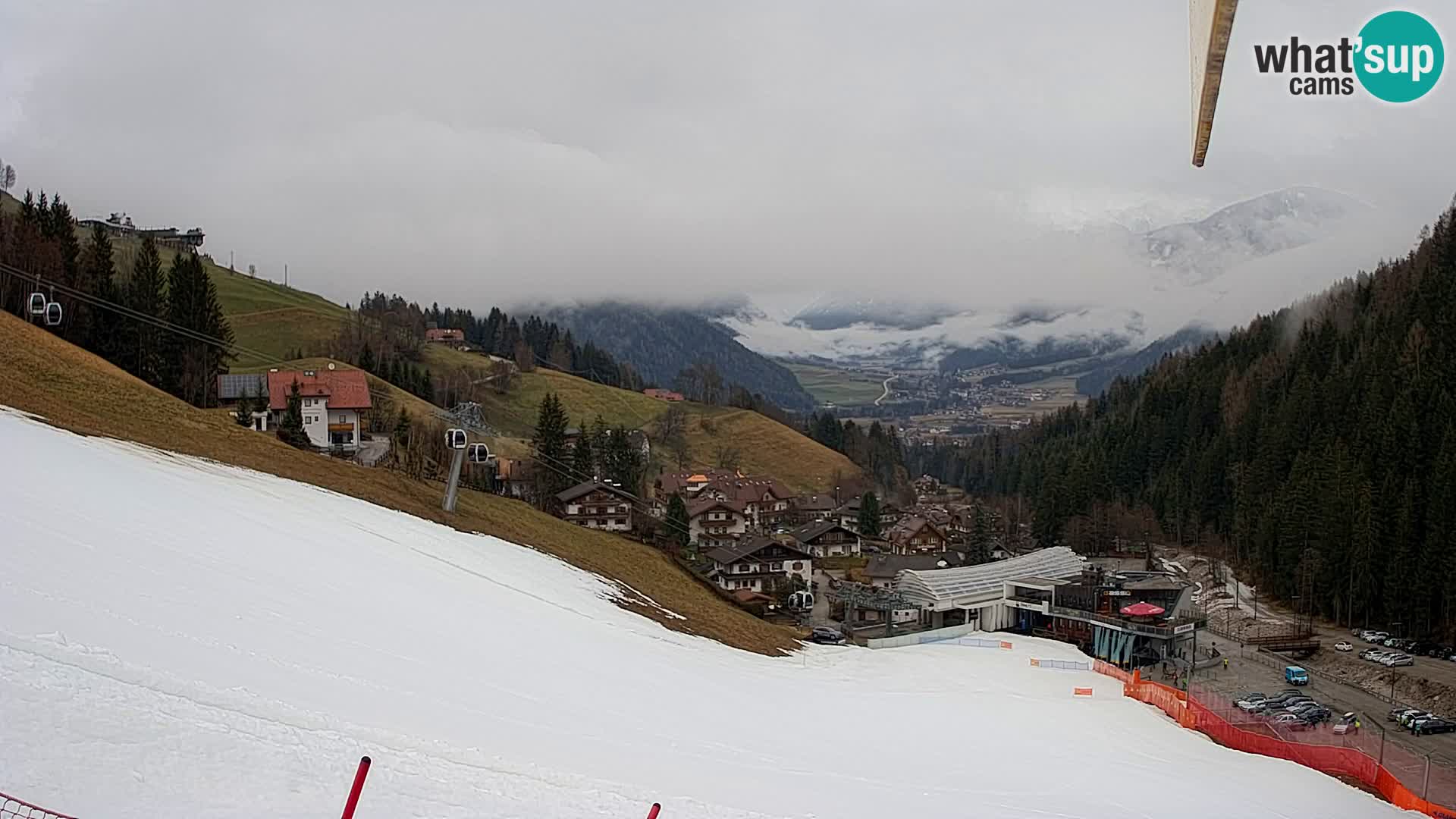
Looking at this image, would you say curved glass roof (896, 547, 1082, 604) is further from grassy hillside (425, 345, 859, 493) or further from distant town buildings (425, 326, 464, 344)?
distant town buildings (425, 326, 464, 344)

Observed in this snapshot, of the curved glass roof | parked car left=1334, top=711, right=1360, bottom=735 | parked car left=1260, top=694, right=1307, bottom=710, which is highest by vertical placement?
parked car left=1334, top=711, right=1360, bottom=735

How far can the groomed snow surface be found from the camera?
7.74m

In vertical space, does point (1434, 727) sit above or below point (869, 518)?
above

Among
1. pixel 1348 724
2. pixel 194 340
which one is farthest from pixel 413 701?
pixel 194 340

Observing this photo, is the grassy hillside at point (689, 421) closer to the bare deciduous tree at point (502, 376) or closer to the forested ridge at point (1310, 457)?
the bare deciduous tree at point (502, 376)

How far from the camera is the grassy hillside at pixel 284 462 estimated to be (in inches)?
936

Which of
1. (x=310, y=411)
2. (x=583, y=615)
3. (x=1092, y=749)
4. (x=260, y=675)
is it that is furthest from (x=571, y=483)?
(x=260, y=675)

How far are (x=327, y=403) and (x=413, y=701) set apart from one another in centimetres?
5025

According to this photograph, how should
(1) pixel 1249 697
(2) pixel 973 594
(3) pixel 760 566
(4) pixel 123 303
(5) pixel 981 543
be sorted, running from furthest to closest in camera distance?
(5) pixel 981 543
(3) pixel 760 566
(4) pixel 123 303
(2) pixel 973 594
(1) pixel 1249 697

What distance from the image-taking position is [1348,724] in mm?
28406

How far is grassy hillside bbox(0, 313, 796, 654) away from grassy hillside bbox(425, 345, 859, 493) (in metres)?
76.6

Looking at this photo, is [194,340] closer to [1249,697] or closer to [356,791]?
[1249,697]

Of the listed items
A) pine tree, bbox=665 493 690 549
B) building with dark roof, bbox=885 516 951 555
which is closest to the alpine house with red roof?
pine tree, bbox=665 493 690 549

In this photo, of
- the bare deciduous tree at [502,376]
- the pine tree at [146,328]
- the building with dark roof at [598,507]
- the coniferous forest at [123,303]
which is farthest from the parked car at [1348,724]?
the bare deciduous tree at [502,376]
